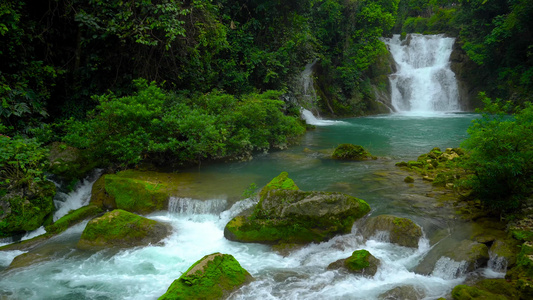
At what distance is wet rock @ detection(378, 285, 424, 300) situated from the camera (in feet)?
15.9

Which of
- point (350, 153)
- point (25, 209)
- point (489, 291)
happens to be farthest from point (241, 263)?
point (350, 153)

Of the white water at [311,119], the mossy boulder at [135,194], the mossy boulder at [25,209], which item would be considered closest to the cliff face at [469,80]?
the white water at [311,119]

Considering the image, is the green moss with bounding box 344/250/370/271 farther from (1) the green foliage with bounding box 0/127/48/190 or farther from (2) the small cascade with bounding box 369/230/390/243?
(1) the green foliage with bounding box 0/127/48/190

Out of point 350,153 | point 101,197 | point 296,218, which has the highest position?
point 350,153

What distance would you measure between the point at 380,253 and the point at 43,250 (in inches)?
244

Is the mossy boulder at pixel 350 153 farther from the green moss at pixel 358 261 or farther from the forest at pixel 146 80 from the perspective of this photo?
the green moss at pixel 358 261

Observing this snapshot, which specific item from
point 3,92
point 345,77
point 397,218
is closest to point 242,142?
point 397,218

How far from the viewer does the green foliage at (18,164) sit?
7.00 meters

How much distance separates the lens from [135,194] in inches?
317

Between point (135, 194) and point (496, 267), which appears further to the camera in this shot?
point (135, 194)

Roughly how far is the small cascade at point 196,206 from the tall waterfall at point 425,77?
2497cm

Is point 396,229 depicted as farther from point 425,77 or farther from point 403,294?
point 425,77

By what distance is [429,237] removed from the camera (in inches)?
246

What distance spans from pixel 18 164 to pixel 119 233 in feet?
9.36
